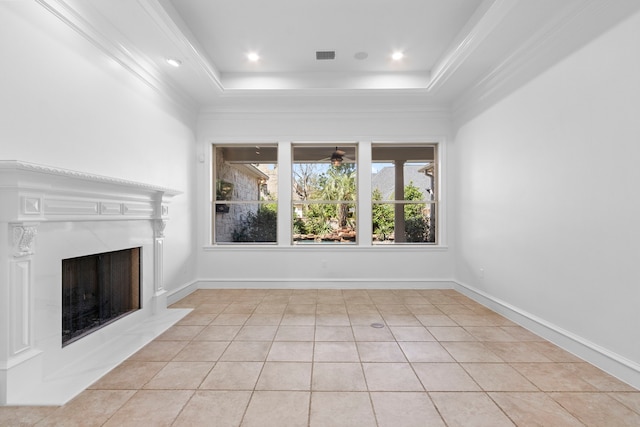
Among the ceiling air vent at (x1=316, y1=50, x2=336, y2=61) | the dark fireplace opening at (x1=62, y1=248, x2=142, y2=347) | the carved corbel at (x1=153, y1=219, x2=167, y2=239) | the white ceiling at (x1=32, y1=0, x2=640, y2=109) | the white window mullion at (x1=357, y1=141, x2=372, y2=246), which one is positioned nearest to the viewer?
the dark fireplace opening at (x1=62, y1=248, x2=142, y2=347)

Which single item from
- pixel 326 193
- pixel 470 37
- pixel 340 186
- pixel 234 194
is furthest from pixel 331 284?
pixel 470 37

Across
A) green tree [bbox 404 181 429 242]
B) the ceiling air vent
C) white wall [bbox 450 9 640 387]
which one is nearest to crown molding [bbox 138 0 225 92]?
the ceiling air vent

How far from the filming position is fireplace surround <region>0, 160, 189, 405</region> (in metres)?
1.81

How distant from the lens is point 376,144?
4.83 m


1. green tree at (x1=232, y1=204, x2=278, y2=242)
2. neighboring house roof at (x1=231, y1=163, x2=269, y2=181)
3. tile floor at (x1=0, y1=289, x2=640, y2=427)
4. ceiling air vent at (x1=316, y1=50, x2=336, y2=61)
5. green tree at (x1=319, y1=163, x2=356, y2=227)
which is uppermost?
ceiling air vent at (x1=316, y1=50, x2=336, y2=61)

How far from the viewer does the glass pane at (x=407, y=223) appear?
4.87m

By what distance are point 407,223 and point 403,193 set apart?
489mm

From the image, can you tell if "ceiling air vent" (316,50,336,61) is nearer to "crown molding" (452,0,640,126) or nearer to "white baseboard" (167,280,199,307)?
"crown molding" (452,0,640,126)

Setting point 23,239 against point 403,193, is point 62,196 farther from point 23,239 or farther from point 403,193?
point 403,193

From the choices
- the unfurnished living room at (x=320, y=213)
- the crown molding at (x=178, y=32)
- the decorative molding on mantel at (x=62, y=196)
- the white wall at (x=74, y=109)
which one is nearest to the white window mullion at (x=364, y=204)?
the unfurnished living room at (x=320, y=213)

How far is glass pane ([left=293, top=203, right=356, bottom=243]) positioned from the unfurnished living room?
0.04 metres

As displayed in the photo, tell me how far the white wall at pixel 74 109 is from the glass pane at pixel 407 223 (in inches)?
119

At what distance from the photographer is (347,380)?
2.08m

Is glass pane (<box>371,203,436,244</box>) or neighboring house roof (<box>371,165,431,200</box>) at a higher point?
neighboring house roof (<box>371,165,431,200</box>)
